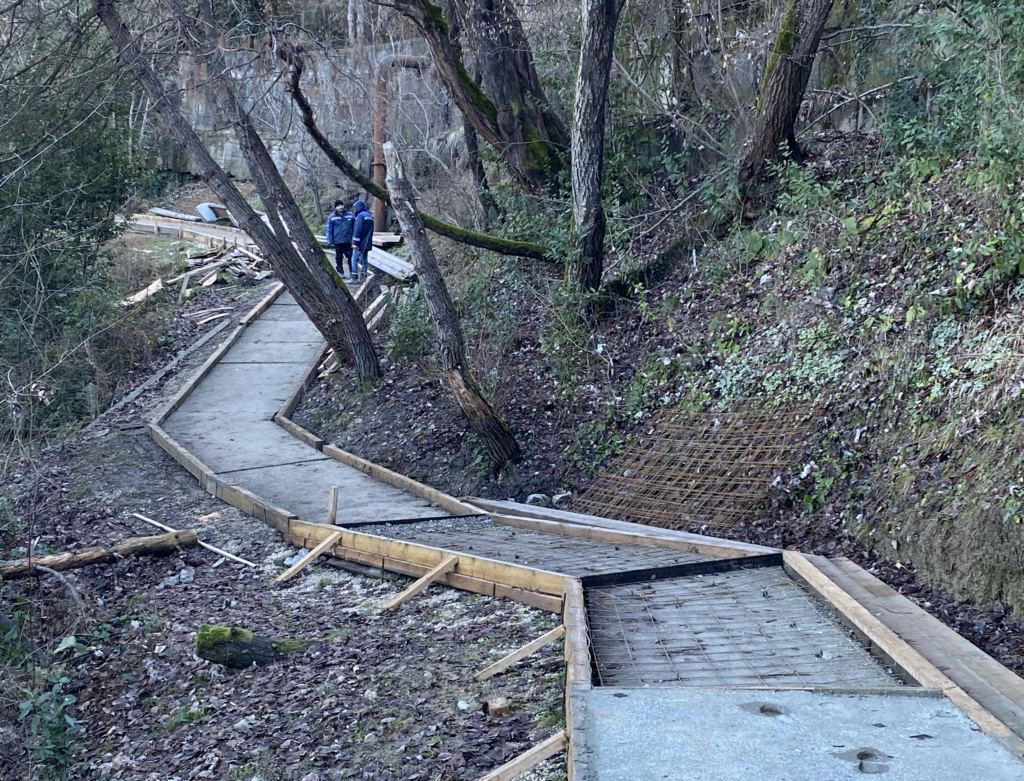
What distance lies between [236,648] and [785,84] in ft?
29.1

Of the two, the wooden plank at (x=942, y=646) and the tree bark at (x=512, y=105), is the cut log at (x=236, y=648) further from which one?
the tree bark at (x=512, y=105)

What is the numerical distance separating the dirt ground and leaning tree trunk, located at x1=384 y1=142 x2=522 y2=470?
2748mm

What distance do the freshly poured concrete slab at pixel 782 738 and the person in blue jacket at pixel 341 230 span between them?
51.8 ft

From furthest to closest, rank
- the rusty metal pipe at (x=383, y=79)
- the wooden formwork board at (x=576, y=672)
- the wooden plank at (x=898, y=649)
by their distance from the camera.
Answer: the rusty metal pipe at (x=383, y=79), the wooden plank at (x=898, y=649), the wooden formwork board at (x=576, y=672)

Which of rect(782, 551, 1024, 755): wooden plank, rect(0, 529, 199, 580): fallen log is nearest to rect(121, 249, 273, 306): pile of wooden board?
rect(0, 529, 199, 580): fallen log

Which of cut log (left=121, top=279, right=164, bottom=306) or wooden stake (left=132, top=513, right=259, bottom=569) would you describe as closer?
wooden stake (left=132, top=513, right=259, bottom=569)

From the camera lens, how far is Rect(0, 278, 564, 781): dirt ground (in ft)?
15.2

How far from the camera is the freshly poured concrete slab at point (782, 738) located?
125 inches

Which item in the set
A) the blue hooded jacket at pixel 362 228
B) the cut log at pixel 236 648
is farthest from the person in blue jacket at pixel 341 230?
the cut log at pixel 236 648

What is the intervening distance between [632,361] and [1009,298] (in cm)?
472

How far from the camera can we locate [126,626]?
7406 millimetres

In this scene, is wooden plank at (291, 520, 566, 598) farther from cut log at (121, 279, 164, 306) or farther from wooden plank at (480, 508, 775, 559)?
cut log at (121, 279, 164, 306)

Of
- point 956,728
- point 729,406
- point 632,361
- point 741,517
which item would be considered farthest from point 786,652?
point 632,361

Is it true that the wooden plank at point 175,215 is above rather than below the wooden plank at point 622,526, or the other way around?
above
